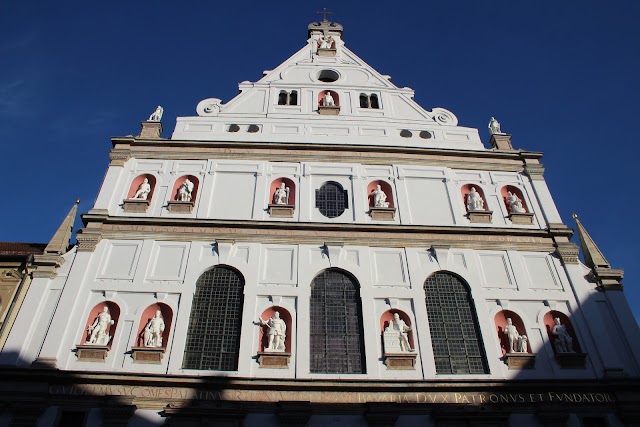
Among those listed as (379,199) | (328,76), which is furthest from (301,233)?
(328,76)

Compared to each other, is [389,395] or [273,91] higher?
[273,91]

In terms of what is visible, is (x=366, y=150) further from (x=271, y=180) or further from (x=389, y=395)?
(x=389, y=395)

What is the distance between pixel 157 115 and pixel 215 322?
9834 mm

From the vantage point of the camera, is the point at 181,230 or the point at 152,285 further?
the point at 181,230

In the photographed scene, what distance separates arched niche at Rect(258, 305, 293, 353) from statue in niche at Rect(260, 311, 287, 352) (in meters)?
0.09

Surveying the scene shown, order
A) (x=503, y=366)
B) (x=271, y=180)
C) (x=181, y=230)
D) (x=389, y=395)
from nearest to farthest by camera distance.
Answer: (x=389, y=395) → (x=503, y=366) → (x=181, y=230) → (x=271, y=180)

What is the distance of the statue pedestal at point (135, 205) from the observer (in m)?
17.7

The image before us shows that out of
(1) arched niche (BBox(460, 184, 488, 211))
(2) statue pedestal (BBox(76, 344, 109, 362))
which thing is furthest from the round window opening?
(2) statue pedestal (BBox(76, 344, 109, 362))

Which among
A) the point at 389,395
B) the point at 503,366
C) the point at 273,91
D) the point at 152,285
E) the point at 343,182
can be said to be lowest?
the point at 389,395

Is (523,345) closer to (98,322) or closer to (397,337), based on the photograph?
(397,337)

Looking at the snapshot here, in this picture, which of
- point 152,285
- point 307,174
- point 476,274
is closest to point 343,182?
point 307,174

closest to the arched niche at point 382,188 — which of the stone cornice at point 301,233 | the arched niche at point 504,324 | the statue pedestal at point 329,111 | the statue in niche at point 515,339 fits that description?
the stone cornice at point 301,233

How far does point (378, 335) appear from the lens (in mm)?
14914

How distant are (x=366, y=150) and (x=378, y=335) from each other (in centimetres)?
739
